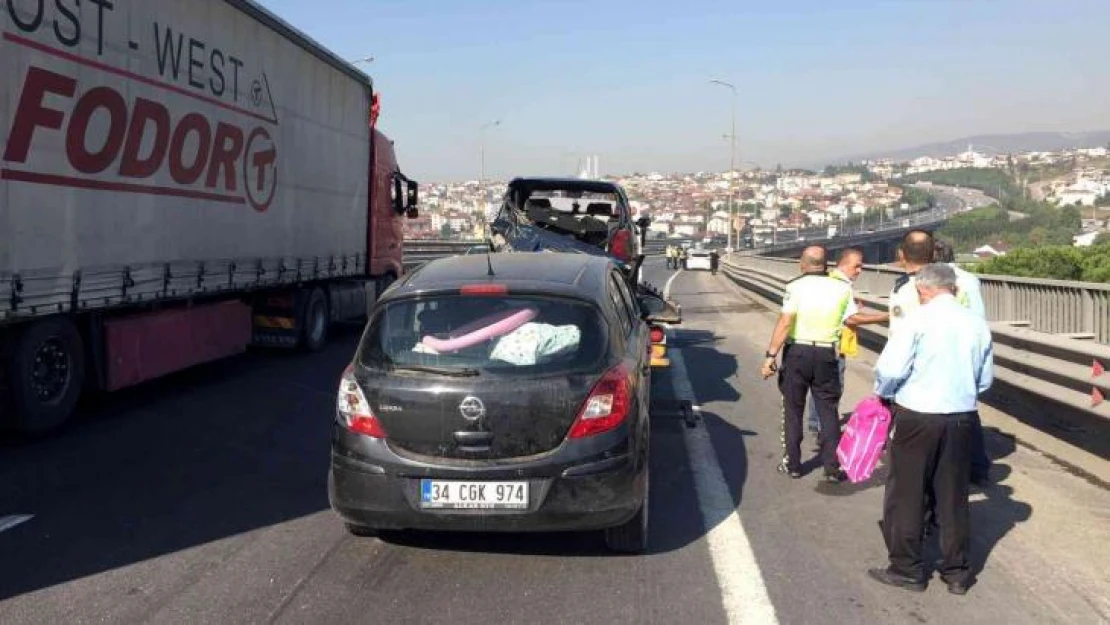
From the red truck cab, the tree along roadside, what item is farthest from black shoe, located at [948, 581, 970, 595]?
the tree along roadside

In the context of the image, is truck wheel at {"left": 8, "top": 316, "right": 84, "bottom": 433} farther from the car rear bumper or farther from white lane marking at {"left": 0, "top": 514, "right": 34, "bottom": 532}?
the car rear bumper

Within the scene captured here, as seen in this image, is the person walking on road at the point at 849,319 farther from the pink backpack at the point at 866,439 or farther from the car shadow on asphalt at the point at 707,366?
the car shadow on asphalt at the point at 707,366

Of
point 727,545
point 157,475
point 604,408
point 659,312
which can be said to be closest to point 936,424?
point 727,545

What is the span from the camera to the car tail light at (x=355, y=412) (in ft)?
15.5

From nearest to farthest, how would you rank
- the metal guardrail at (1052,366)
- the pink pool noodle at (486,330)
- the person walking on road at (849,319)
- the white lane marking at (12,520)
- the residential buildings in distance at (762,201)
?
1. the pink pool noodle at (486,330)
2. the white lane marking at (12,520)
3. the person walking on road at (849,319)
4. the metal guardrail at (1052,366)
5. the residential buildings in distance at (762,201)

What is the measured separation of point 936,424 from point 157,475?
493cm

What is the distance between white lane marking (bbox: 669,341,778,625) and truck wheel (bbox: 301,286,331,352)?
7071mm

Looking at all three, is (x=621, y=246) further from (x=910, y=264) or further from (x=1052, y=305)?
(x=910, y=264)

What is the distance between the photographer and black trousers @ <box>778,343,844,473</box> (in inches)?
251

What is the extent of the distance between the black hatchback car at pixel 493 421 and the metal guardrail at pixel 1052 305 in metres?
5.71

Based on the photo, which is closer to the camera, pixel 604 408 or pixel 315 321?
pixel 604 408

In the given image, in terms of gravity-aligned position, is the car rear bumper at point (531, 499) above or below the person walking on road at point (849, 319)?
below

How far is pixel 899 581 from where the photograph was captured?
A: 4.51m

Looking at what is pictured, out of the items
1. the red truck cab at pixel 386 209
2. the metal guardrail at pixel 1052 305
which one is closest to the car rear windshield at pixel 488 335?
the metal guardrail at pixel 1052 305
